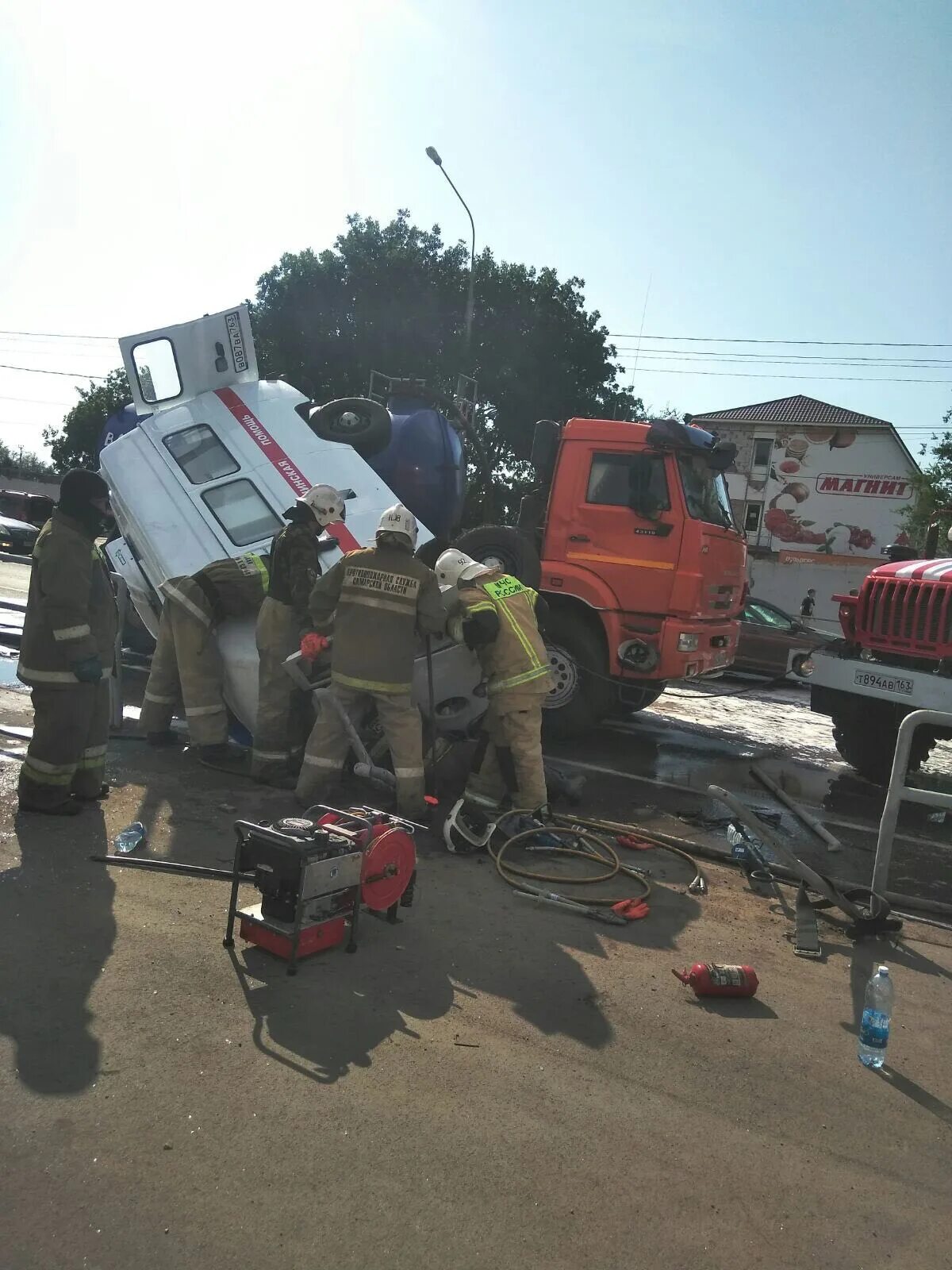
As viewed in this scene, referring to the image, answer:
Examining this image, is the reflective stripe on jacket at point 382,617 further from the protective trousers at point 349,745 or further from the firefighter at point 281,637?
the firefighter at point 281,637

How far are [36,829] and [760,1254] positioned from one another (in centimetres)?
396

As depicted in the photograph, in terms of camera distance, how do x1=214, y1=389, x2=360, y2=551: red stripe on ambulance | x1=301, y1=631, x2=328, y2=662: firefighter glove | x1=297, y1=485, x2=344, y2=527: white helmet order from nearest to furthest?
x1=301, y1=631, x2=328, y2=662: firefighter glove
x1=297, y1=485, x2=344, y2=527: white helmet
x1=214, y1=389, x2=360, y2=551: red stripe on ambulance

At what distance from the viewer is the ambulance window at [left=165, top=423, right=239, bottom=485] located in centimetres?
771

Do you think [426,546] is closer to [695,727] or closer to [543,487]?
[543,487]

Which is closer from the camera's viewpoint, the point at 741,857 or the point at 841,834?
the point at 741,857

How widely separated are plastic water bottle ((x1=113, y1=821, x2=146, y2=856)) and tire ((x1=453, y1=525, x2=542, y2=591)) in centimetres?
386

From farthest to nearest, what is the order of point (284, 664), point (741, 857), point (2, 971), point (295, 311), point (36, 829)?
point (295, 311)
point (284, 664)
point (741, 857)
point (36, 829)
point (2, 971)

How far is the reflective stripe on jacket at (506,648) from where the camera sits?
568 cm

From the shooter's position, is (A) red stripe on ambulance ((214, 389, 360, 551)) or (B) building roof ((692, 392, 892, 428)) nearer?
(A) red stripe on ambulance ((214, 389, 360, 551))

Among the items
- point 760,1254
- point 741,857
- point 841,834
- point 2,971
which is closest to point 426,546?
point 741,857

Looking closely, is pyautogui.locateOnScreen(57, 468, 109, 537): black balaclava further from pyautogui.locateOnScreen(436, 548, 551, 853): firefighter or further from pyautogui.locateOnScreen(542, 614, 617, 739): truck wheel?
pyautogui.locateOnScreen(542, 614, 617, 739): truck wheel

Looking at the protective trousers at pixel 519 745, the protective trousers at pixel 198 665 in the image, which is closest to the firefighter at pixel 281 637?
the protective trousers at pixel 198 665

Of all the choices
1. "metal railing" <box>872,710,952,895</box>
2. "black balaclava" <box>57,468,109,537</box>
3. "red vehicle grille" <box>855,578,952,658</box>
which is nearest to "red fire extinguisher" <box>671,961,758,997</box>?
"metal railing" <box>872,710,952,895</box>

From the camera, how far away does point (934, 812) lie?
Answer: 25.2 ft
